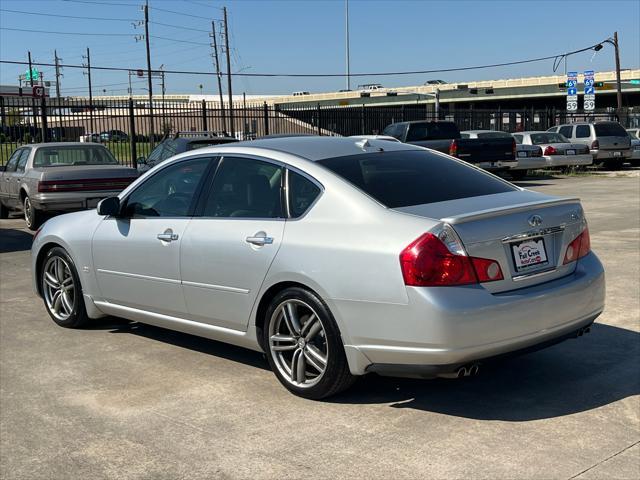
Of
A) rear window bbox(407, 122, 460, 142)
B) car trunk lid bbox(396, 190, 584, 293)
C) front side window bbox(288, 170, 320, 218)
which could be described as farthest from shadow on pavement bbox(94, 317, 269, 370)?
rear window bbox(407, 122, 460, 142)

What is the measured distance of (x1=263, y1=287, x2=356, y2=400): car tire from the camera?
14.5 feet

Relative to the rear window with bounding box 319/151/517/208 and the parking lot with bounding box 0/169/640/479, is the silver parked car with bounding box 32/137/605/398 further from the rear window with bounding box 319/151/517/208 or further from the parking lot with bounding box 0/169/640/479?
the parking lot with bounding box 0/169/640/479

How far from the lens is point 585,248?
191 inches

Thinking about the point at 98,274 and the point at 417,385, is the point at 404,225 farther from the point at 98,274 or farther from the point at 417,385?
the point at 98,274

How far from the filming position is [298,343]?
Result: 465 centimetres

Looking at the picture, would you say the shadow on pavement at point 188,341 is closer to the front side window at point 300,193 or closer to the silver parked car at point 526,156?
the front side window at point 300,193

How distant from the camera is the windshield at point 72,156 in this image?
1386 centimetres

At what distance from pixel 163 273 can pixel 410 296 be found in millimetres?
2133

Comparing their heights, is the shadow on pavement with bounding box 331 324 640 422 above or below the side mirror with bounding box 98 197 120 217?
below

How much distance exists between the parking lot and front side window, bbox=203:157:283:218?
1127mm

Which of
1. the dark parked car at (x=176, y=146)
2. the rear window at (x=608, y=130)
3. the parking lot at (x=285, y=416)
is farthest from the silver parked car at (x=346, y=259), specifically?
the rear window at (x=608, y=130)

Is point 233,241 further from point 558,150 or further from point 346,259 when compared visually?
point 558,150

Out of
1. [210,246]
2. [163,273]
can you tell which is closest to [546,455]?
[210,246]

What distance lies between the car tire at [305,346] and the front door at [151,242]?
905 mm
